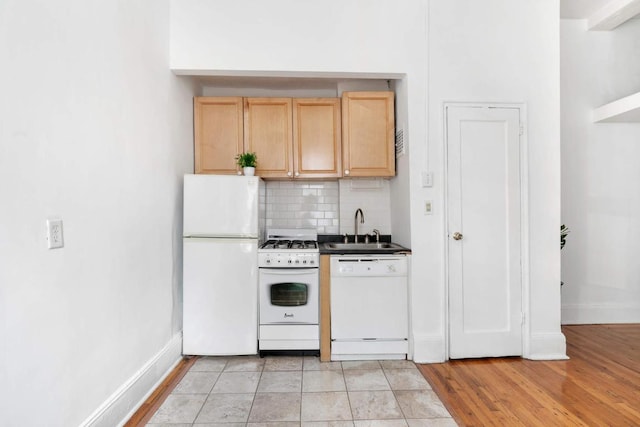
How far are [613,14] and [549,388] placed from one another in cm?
364

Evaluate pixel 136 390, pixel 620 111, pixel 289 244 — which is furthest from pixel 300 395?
pixel 620 111

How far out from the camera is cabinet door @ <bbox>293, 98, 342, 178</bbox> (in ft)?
10.4

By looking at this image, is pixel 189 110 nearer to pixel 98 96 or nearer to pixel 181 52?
pixel 181 52

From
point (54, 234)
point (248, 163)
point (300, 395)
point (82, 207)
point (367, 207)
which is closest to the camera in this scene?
point (54, 234)

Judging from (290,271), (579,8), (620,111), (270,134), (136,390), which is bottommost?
(136,390)

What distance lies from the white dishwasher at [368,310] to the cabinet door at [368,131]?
93 cm

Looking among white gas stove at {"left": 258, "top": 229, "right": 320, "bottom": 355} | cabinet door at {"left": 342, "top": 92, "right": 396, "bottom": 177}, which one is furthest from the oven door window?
cabinet door at {"left": 342, "top": 92, "right": 396, "bottom": 177}

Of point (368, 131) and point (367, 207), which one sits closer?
point (368, 131)

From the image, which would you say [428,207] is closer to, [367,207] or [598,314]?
[367,207]

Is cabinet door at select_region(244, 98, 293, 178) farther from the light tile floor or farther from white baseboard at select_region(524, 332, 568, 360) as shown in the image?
white baseboard at select_region(524, 332, 568, 360)

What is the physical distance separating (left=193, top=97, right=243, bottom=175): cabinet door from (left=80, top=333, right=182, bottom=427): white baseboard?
1.56 metres

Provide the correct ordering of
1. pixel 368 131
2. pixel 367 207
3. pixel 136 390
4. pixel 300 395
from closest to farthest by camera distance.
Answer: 1. pixel 136 390
2. pixel 300 395
3. pixel 368 131
4. pixel 367 207

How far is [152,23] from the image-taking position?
94.0 inches

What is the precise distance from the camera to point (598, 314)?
3568 millimetres
